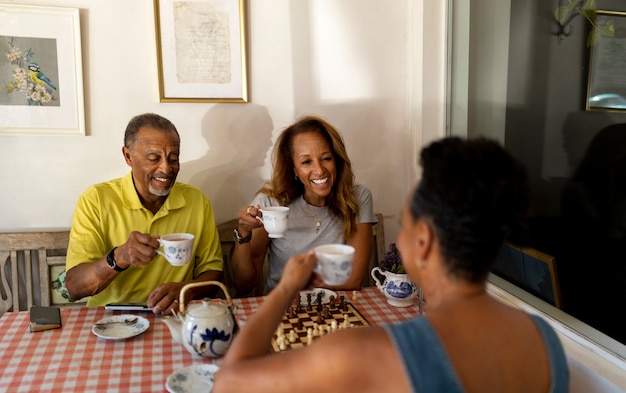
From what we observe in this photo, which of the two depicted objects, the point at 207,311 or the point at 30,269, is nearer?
the point at 207,311

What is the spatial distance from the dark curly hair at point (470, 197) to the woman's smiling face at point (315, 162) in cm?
127

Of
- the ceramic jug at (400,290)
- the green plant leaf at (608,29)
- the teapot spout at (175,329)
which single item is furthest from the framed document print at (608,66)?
the teapot spout at (175,329)

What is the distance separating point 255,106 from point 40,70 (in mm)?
992

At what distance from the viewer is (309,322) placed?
1.66m

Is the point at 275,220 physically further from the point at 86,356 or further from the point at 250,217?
the point at 86,356

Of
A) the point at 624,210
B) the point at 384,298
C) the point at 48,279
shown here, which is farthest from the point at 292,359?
the point at 48,279

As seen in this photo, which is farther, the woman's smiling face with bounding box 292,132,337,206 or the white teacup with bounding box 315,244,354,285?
the woman's smiling face with bounding box 292,132,337,206

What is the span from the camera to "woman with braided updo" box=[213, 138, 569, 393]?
2.72ft

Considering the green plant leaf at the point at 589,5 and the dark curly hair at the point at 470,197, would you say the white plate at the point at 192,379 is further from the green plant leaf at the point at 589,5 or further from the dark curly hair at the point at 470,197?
the green plant leaf at the point at 589,5

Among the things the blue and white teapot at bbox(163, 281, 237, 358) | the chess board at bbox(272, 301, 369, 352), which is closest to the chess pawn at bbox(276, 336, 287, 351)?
the chess board at bbox(272, 301, 369, 352)

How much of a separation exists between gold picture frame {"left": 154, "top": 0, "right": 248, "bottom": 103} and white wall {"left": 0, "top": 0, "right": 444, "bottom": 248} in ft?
0.16

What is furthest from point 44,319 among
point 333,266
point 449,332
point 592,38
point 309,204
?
point 592,38

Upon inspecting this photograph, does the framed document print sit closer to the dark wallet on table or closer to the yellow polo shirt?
the yellow polo shirt

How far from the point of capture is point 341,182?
7.42 feet
